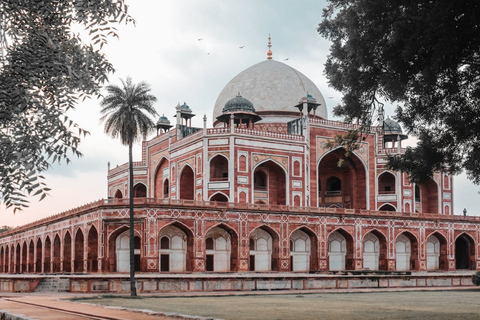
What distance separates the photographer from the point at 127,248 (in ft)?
127

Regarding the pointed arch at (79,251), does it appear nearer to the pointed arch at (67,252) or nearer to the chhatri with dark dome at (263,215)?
Result: the chhatri with dark dome at (263,215)

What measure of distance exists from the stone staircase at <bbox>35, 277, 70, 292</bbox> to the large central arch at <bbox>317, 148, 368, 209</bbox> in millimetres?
29731

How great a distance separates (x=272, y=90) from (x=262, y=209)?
56.5 ft

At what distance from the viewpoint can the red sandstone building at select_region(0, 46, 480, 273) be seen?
128 ft

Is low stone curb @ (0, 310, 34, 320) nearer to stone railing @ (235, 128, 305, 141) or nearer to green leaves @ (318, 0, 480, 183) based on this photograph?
green leaves @ (318, 0, 480, 183)

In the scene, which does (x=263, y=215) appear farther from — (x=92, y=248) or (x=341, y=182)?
(x=341, y=182)

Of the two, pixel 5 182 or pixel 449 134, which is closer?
pixel 5 182

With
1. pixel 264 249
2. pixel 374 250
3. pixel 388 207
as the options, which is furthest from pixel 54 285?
pixel 388 207

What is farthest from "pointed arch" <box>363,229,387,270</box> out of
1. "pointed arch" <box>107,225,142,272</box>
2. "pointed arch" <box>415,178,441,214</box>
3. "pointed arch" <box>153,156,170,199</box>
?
"pointed arch" <box>153,156,170,199</box>

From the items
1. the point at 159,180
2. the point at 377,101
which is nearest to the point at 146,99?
the point at 377,101

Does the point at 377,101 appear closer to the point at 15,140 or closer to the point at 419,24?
the point at 419,24

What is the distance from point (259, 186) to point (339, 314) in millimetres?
34159

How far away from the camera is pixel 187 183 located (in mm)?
50906

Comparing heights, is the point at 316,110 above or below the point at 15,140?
above
